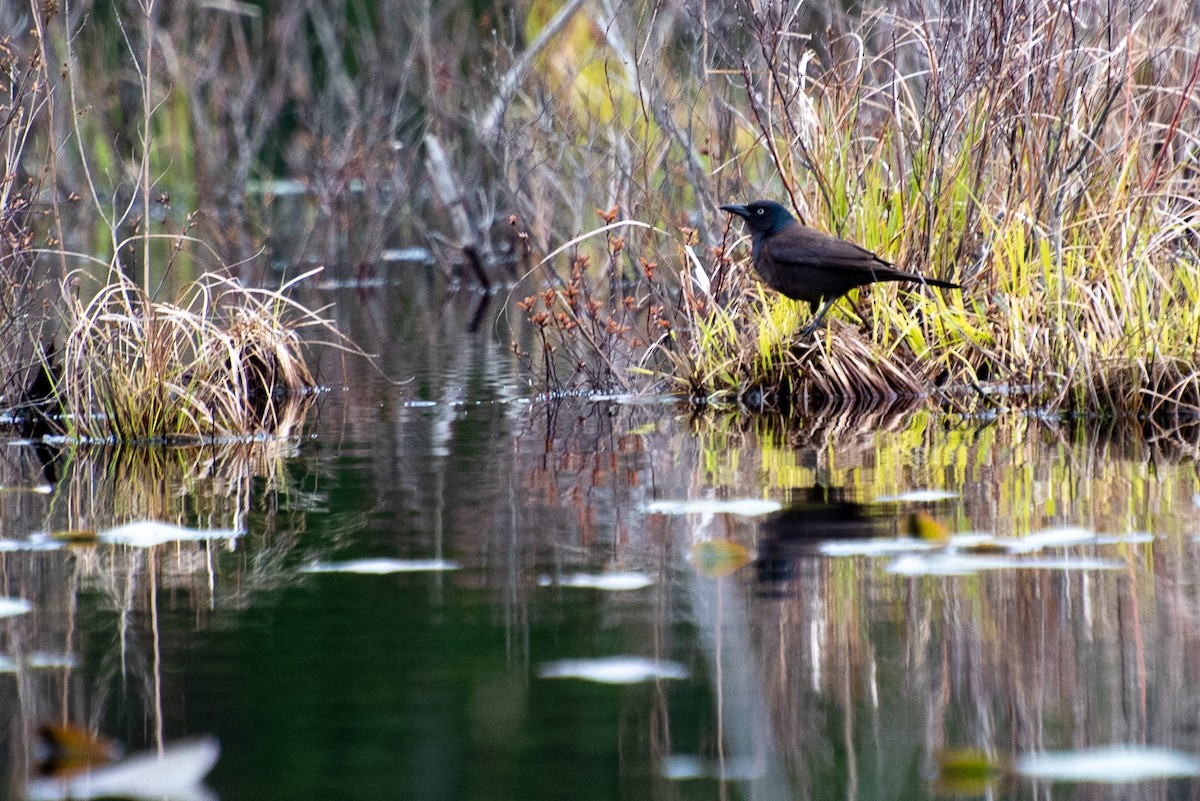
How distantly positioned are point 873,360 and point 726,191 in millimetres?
2228

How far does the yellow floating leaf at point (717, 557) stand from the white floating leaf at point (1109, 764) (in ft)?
4.94

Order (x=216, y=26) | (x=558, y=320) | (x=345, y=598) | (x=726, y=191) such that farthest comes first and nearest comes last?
1. (x=216, y=26)
2. (x=726, y=191)
3. (x=558, y=320)
4. (x=345, y=598)

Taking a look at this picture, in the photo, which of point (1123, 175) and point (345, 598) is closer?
point (345, 598)

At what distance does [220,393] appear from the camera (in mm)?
7418

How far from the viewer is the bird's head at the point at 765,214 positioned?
7.54m

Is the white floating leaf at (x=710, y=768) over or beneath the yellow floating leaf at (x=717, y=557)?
beneath

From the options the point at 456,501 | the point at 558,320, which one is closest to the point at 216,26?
the point at 558,320

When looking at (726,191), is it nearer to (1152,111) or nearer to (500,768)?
(1152,111)

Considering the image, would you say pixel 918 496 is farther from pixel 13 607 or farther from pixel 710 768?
pixel 13 607

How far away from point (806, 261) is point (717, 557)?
9.70ft

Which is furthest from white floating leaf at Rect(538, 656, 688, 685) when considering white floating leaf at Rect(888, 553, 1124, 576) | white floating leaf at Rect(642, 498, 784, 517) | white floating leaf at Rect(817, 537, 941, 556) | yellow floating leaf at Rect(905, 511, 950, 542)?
white floating leaf at Rect(642, 498, 784, 517)

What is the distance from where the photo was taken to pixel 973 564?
441cm

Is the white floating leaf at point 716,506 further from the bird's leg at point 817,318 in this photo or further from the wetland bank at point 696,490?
the bird's leg at point 817,318

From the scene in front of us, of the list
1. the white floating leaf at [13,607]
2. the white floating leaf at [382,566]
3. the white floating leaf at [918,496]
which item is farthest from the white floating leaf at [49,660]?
the white floating leaf at [918,496]
